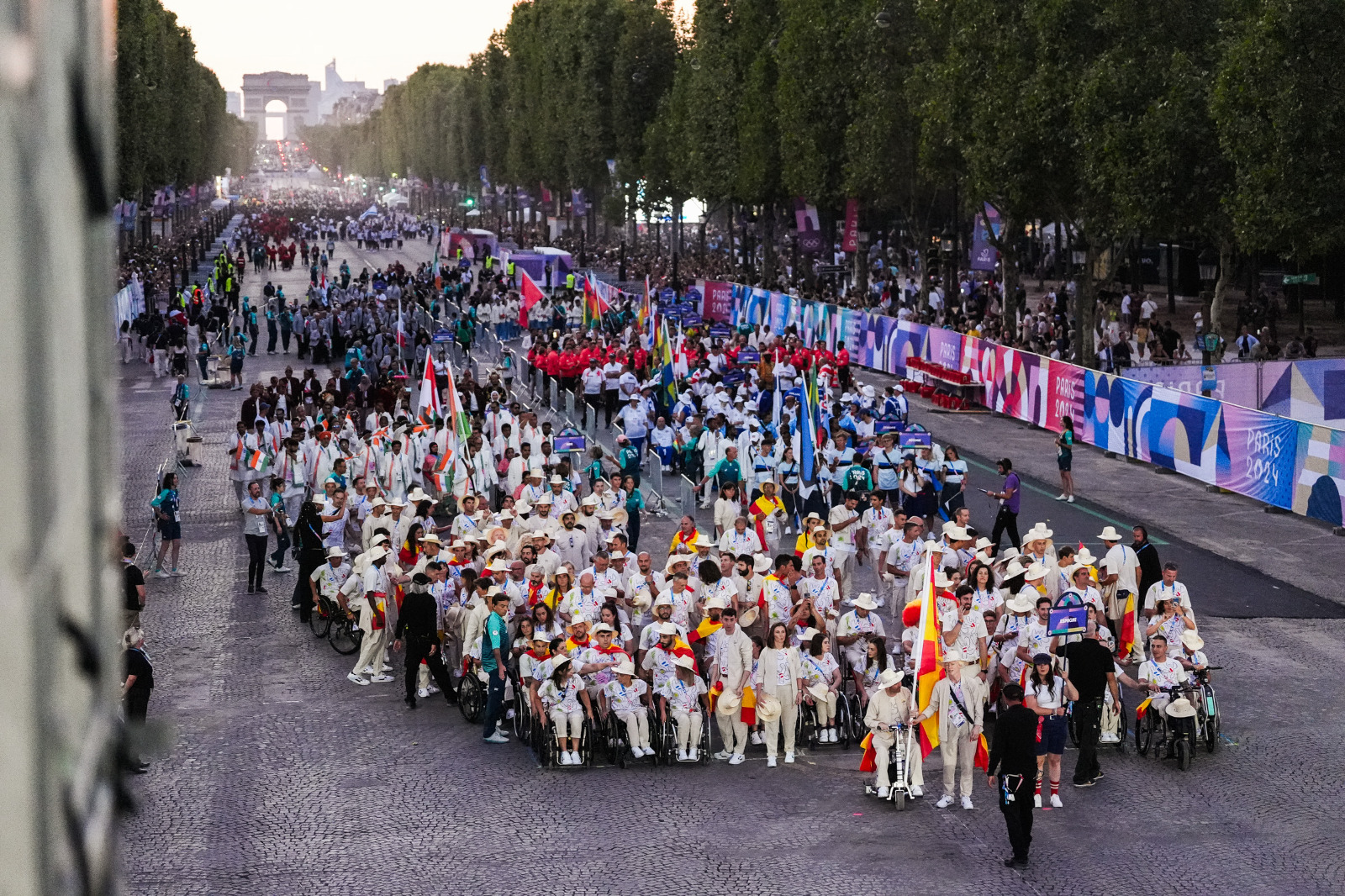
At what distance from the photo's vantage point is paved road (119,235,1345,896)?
1181 centimetres

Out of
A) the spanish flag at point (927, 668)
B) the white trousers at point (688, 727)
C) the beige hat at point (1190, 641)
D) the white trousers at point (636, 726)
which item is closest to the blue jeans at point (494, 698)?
the white trousers at point (636, 726)

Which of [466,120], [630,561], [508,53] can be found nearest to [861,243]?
[630,561]

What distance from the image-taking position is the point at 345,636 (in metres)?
18.5

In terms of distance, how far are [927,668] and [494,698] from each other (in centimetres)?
402

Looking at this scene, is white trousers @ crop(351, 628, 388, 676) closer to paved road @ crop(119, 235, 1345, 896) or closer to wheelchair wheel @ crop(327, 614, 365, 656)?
paved road @ crop(119, 235, 1345, 896)

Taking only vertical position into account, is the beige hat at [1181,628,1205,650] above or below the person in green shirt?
above

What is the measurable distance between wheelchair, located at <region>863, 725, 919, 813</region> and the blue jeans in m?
3.56

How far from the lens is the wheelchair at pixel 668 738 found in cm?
1454

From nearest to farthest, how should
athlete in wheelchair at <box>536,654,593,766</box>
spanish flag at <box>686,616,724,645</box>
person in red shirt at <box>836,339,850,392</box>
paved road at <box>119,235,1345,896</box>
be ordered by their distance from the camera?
paved road at <box>119,235,1345,896</box> → athlete in wheelchair at <box>536,654,593,766</box> → spanish flag at <box>686,616,724,645</box> → person in red shirt at <box>836,339,850,392</box>

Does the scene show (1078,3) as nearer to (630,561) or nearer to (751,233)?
(630,561)

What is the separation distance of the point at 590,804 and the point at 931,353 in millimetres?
29392

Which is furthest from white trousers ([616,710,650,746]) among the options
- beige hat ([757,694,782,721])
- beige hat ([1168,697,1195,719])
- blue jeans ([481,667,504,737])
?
beige hat ([1168,697,1195,719])

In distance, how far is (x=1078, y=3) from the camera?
124 ft

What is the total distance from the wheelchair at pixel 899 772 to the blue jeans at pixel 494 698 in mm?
3561
